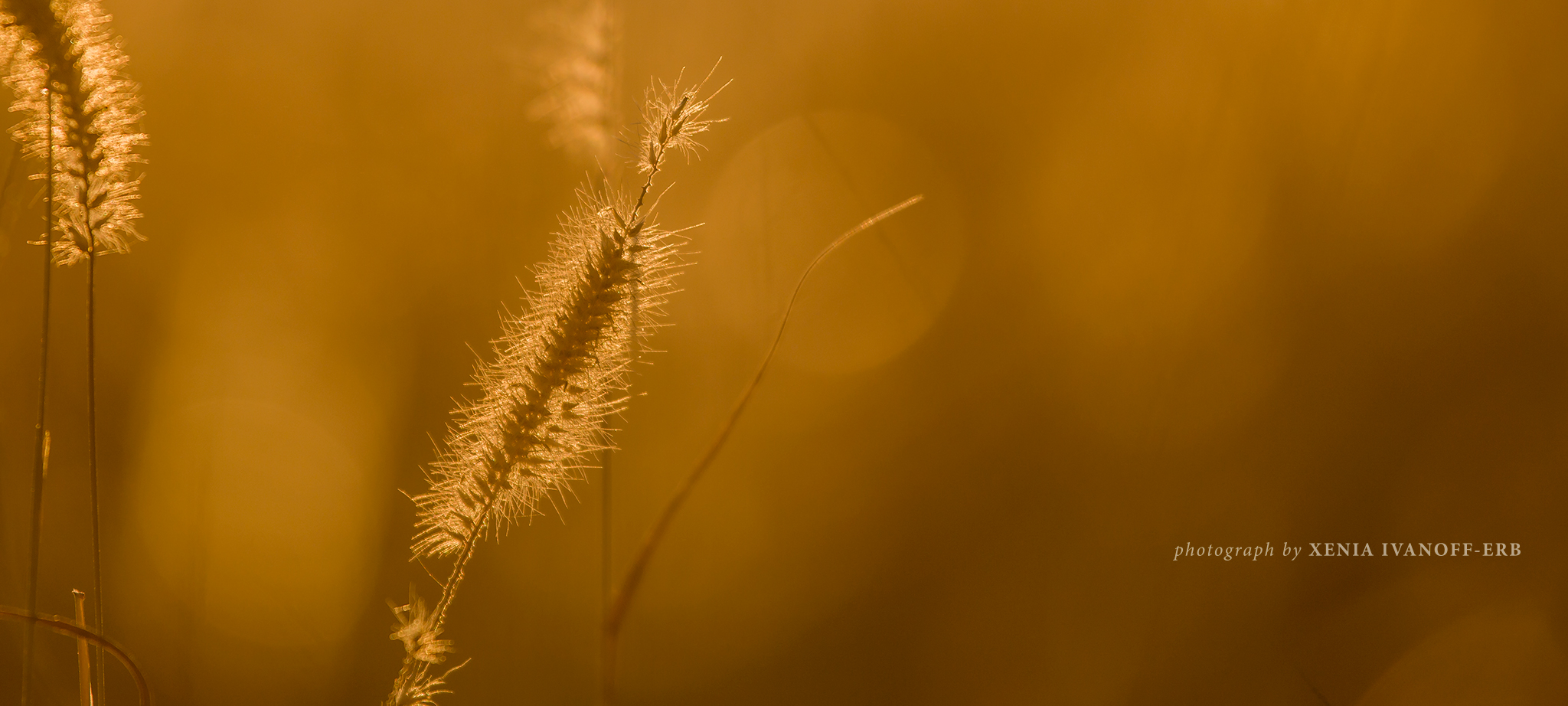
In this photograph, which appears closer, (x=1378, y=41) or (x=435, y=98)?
(x=1378, y=41)

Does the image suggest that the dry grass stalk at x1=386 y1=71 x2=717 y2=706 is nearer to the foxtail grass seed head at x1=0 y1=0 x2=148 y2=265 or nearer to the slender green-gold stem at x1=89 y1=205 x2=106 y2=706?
the slender green-gold stem at x1=89 y1=205 x2=106 y2=706

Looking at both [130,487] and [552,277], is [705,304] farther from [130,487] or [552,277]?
[130,487]

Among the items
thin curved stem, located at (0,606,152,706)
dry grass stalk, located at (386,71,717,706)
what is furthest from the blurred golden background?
thin curved stem, located at (0,606,152,706)

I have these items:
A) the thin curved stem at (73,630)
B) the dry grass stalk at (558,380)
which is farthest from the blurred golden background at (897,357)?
the thin curved stem at (73,630)

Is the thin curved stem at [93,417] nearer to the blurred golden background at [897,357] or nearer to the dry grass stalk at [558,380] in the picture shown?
the dry grass stalk at [558,380]

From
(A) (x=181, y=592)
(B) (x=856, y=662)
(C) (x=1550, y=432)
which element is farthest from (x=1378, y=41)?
(A) (x=181, y=592)
